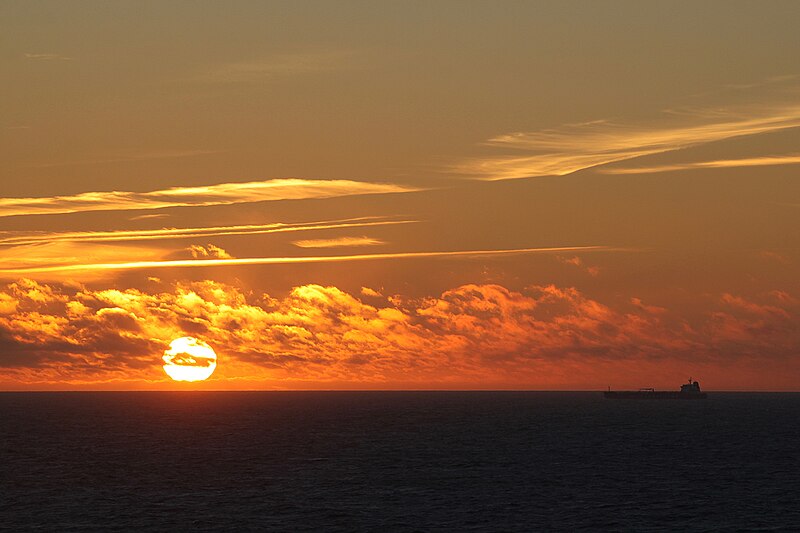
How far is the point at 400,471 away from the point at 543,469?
18.6 meters

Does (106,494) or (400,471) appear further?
(400,471)

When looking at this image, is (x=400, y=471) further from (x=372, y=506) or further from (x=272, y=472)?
(x=372, y=506)

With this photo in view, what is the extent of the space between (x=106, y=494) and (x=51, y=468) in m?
30.6

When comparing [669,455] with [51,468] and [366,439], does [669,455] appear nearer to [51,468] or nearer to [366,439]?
[366,439]

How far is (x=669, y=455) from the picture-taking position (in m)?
156

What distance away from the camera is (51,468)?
135750 mm

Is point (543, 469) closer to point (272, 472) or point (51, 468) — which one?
point (272, 472)

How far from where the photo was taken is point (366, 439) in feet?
623

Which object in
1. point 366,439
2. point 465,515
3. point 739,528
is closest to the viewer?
point 739,528

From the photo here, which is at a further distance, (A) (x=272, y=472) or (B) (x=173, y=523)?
(A) (x=272, y=472)

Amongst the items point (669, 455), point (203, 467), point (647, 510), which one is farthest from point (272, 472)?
point (669, 455)

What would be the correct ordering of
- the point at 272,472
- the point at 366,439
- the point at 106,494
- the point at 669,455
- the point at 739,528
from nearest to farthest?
1. the point at 739,528
2. the point at 106,494
3. the point at 272,472
4. the point at 669,455
5. the point at 366,439

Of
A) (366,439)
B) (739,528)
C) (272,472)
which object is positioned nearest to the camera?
(739,528)

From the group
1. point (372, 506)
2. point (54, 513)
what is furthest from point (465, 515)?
point (54, 513)
